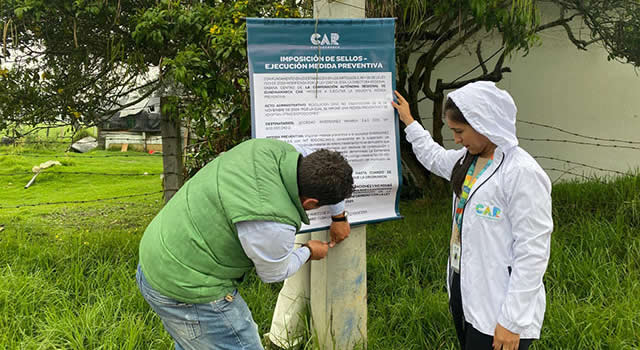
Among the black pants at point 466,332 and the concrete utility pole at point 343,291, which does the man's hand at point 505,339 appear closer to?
the black pants at point 466,332

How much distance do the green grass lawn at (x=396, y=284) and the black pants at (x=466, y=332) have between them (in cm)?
70

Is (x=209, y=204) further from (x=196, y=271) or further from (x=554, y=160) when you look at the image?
(x=554, y=160)

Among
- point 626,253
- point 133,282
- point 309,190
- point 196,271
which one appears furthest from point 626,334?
point 133,282

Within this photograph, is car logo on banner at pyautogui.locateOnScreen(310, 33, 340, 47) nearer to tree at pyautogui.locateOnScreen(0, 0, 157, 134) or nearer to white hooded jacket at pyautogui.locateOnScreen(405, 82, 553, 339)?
white hooded jacket at pyautogui.locateOnScreen(405, 82, 553, 339)

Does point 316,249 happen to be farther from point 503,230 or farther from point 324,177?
point 503,230

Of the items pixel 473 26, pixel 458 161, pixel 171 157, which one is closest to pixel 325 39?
pixel 458 161

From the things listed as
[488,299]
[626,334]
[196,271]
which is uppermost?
[196,271]

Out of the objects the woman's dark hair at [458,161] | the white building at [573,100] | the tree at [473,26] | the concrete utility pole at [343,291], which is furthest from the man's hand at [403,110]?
the white building at [573,100]

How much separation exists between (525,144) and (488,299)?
5618 millimetres

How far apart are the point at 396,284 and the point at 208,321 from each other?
1.97 meters

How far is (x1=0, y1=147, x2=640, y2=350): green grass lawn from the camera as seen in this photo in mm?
2844

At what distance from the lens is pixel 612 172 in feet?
21.9

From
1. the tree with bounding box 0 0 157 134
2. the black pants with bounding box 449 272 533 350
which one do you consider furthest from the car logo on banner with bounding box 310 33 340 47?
the tree with bounding box 0 0 157 134

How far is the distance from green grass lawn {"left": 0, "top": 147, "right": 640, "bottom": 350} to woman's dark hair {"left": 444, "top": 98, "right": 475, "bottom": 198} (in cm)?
118
